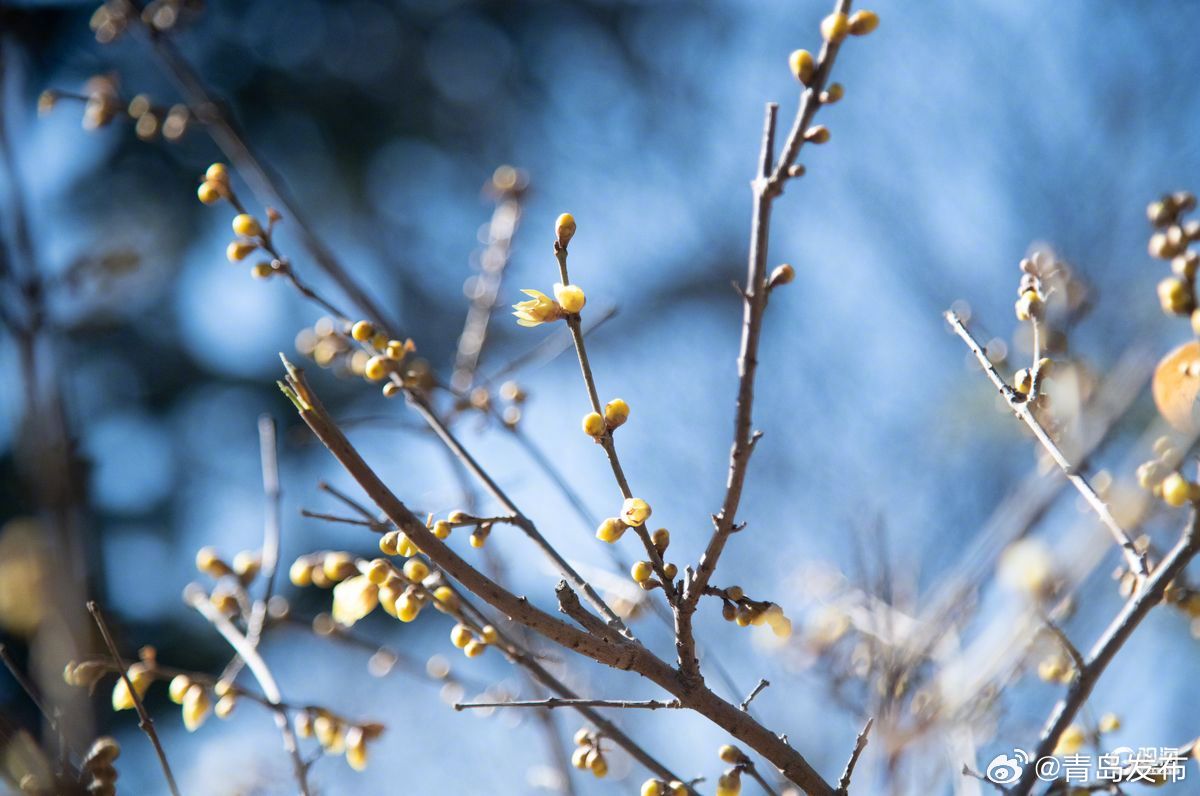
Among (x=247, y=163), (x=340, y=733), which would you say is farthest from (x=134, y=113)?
(x=340, y=733)

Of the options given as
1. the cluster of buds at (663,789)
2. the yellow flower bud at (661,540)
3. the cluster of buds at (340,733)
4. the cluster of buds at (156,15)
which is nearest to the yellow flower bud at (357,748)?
the cluster of buds at (340,733)

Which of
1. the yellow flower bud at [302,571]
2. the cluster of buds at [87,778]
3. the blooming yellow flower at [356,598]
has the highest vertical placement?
the blooming yellow flower at [356,598]

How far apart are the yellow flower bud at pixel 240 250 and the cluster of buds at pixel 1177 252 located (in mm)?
673

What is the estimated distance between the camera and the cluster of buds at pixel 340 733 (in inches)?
34.8

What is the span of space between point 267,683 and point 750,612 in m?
0.51

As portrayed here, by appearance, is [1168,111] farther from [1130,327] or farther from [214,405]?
[214,405]

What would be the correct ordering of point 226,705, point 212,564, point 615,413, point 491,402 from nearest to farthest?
point 615,413
point 226,705
point 212,564
point 491,402

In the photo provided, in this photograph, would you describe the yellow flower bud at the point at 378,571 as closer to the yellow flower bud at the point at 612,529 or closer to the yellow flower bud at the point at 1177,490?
the yellow flower bud at the point at 612,529

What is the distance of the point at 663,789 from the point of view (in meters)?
0.69

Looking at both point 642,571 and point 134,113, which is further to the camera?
point 134,113

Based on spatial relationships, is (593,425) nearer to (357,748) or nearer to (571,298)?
(571,298)

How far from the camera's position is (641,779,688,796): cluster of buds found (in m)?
0.68

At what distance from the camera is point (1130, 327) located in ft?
8.79

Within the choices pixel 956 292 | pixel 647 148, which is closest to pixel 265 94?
pixel 647 148
